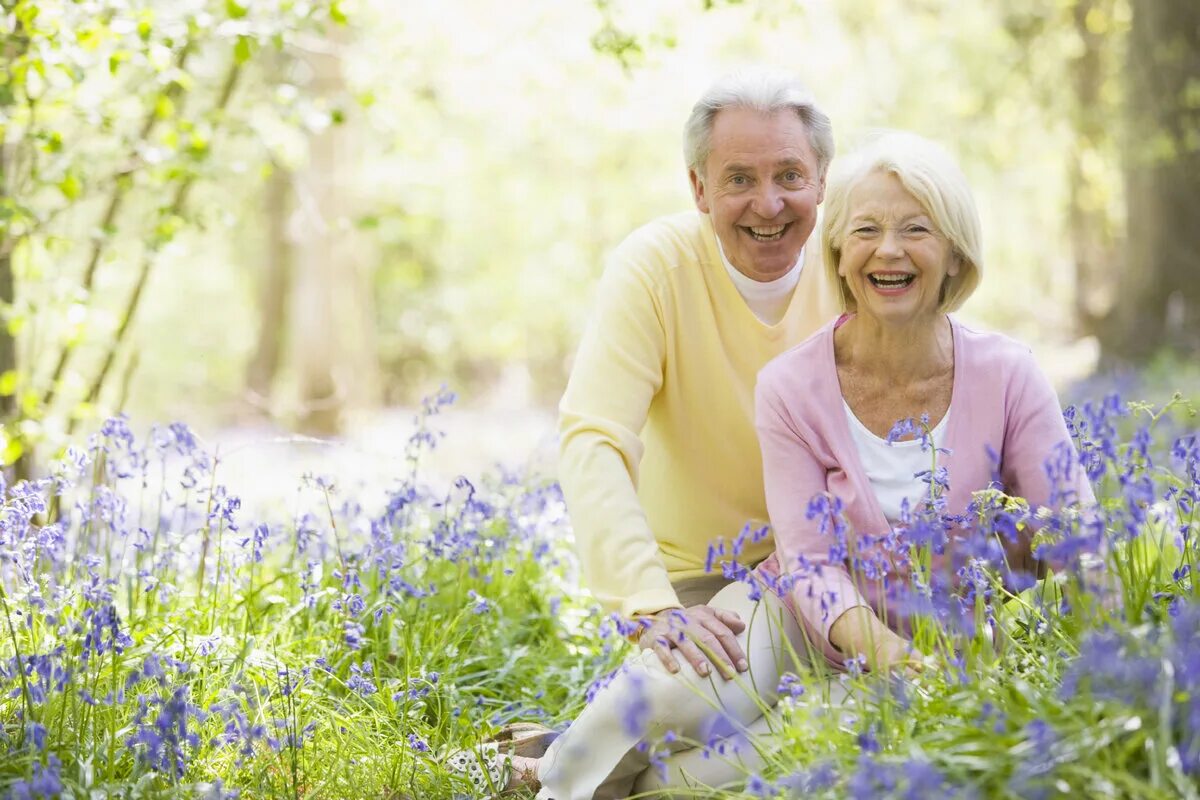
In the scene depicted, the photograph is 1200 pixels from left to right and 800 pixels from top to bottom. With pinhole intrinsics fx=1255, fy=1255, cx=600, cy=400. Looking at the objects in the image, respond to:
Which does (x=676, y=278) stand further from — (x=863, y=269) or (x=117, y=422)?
(x=117, y=422)

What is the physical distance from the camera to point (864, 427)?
297 centimetres

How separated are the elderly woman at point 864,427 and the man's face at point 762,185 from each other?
24 cm

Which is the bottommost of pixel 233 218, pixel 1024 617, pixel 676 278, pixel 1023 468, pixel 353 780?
pixel 353 780

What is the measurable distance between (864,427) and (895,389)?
123 millimetres

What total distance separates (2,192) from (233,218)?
0.82 metres

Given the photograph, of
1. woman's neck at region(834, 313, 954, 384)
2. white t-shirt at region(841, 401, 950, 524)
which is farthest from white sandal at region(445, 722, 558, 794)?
woman's neck at region(834, 313, 954, 384)

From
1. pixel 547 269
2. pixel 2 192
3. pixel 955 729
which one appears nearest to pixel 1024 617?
pixel 955 729

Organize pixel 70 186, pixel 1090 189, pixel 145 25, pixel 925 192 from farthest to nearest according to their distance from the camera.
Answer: pixel 1090 189 → pixel 70 186 → pixel 145 25 → pixel 925 192

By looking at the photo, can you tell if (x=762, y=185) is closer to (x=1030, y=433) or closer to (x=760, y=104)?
(x=760, y=104)

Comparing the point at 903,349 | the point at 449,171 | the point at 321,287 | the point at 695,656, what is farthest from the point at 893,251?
the point at 449,171

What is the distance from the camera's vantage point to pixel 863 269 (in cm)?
292

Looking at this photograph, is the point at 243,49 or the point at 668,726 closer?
the point at 668,726

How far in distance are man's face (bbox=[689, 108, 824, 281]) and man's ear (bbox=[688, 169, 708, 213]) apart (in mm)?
51

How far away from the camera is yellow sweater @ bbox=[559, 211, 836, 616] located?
10.8 ft
